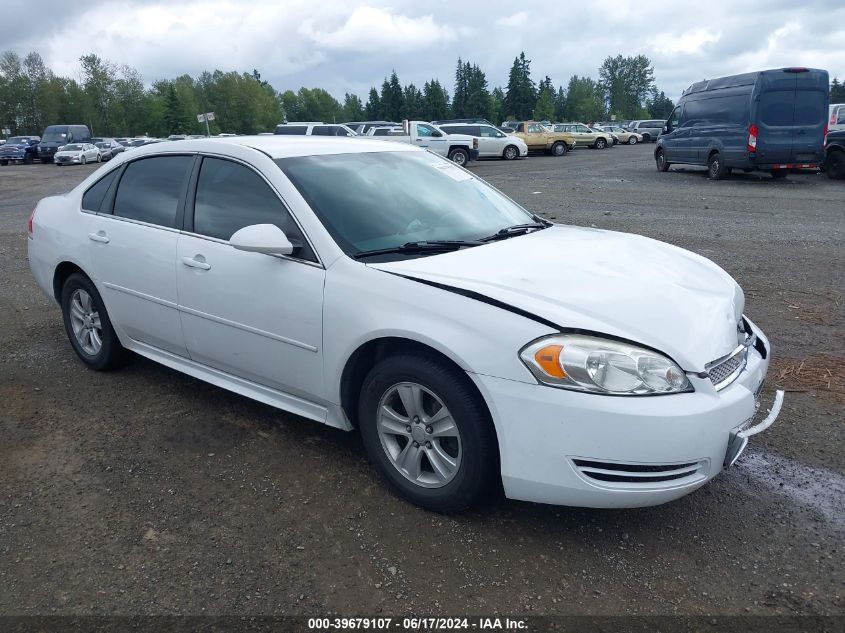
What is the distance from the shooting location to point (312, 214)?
139 inches

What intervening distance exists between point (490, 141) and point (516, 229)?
2862 cm

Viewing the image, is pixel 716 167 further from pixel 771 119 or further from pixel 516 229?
pixel 516 229

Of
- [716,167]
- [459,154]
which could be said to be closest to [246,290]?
[716,167]

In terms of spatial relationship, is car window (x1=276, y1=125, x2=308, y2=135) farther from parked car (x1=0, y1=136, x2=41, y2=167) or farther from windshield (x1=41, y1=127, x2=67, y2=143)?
parked car (x1=0, y1=136, x2=41, y2=167)

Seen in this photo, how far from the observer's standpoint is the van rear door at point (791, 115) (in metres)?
17.0

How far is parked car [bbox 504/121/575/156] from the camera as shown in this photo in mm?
36219

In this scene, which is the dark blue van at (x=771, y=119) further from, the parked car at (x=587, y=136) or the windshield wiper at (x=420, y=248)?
the parked car at (x=587, y=136)

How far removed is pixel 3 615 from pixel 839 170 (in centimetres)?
2086

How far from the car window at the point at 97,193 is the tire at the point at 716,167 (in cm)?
1717

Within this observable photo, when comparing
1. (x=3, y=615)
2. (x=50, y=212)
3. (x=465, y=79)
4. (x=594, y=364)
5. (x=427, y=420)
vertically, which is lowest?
(x=3, y=615)

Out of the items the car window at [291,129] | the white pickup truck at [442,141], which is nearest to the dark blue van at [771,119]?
the white pickup truck at [442,141]

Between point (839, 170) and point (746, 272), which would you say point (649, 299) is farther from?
point (839, 170)

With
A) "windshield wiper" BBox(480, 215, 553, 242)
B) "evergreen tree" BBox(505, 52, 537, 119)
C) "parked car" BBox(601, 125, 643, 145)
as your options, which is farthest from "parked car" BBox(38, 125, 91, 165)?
"evergreen tree" BBox(505, 52, 537, 119)

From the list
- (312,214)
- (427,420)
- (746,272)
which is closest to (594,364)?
(427,420)
